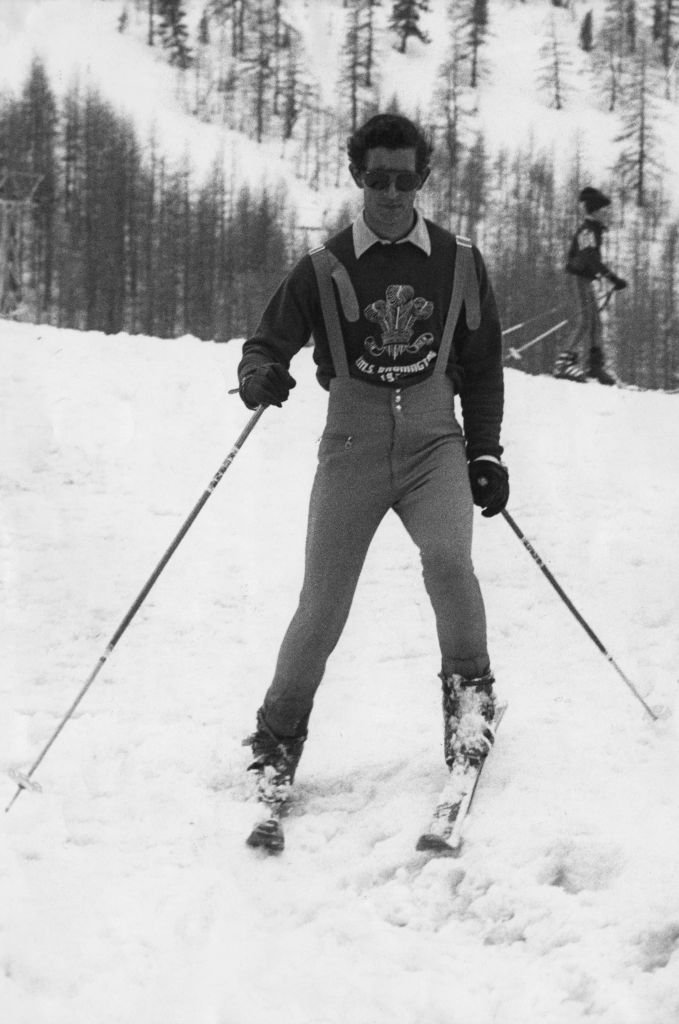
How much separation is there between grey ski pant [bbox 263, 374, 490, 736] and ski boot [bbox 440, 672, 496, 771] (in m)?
0.06

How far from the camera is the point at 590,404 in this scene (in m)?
10.3

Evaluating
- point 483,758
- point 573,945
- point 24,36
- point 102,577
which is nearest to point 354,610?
point 102,577

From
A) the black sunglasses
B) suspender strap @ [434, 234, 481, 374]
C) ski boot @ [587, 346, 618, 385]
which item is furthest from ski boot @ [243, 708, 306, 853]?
ski boot @ [587, 346, 618, 385]

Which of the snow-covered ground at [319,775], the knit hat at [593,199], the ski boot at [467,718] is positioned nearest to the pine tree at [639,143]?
the knit hat at [593,199]

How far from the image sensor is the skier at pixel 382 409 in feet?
11.3

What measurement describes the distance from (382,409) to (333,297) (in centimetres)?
40

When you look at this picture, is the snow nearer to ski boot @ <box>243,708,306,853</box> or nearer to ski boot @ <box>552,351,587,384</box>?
ski boot @ <box>243,708,306,853</box>

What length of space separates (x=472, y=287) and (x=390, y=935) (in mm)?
2012

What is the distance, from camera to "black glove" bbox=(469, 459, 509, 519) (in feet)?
12.0

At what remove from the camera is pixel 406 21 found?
70438mm

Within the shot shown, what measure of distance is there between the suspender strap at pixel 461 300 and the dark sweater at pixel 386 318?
0.02 m

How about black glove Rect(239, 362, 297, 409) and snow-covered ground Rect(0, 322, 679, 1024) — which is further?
black glove Rect(239, 362, 297, 409)

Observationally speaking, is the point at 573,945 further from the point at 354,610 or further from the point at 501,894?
the point at 354,610

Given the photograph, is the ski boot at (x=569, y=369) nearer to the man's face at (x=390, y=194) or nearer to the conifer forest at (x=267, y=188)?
the man's face at (x=390, y=194)
